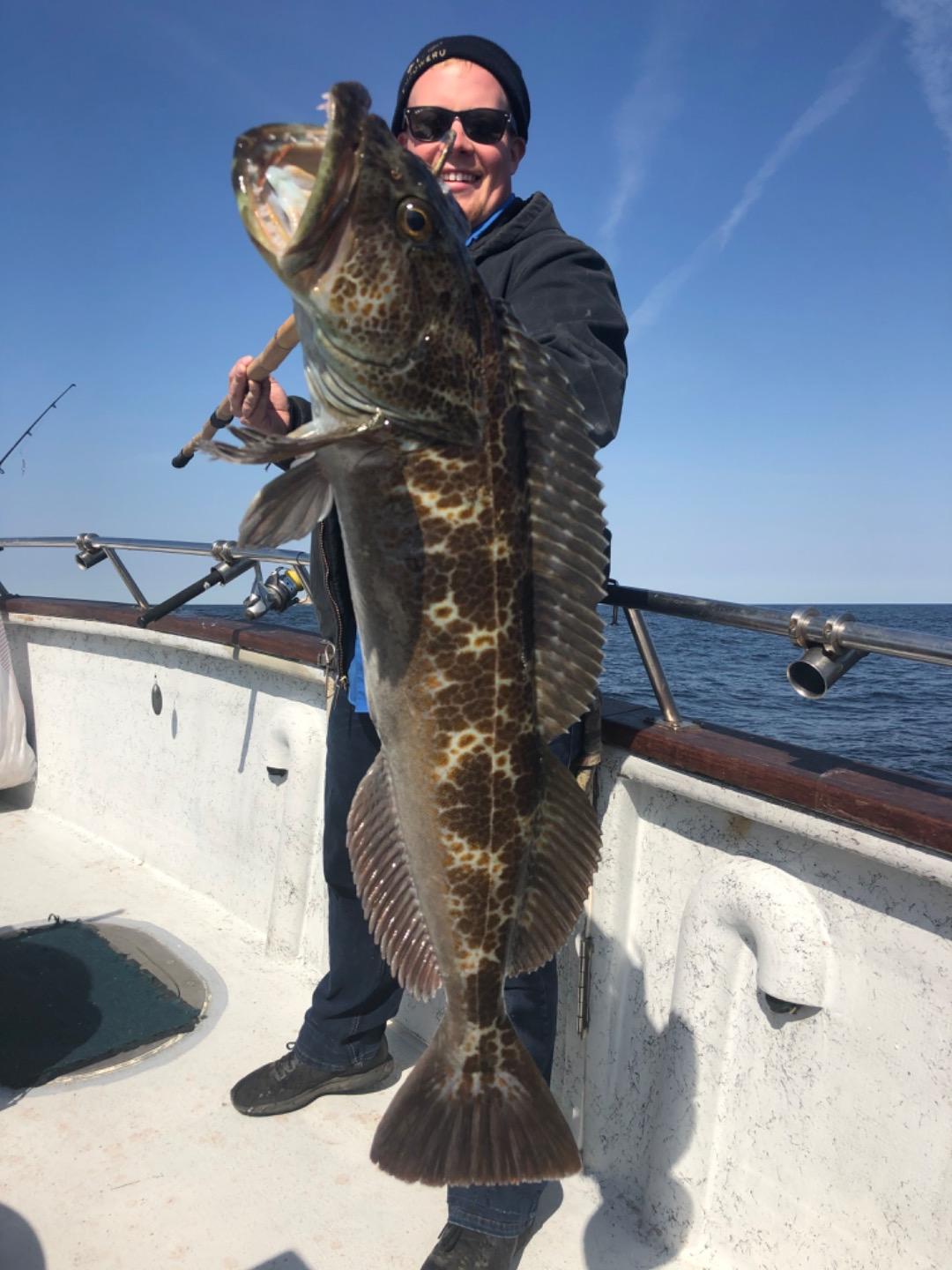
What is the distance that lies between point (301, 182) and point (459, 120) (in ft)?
3.76

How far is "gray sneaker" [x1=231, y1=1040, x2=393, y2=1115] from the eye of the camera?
10.4 ft

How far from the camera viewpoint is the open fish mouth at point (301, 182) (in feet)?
5.32

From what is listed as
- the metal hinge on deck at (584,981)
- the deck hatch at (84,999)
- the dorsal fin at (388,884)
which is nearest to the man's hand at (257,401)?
the dorsal fin at (388,884)

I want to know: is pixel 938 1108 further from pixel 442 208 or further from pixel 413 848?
pixel 442 208

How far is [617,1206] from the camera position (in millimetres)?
2834

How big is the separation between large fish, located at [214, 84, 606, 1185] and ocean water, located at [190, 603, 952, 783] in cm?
104

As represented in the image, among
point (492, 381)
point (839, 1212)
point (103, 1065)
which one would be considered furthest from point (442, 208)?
point (103, 1065)

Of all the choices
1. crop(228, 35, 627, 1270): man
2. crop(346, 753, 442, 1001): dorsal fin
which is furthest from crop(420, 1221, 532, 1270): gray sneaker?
crop(346, 753, 442, 1001): dorsal fin

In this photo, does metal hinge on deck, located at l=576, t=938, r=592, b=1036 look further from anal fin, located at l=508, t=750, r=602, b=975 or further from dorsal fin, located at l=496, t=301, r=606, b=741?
dorsal fin, located at l=496, t=301, r=606, b=741

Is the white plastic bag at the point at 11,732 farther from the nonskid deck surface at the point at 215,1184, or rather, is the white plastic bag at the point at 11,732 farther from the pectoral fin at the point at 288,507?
the pectoral fin at the point at 288,507

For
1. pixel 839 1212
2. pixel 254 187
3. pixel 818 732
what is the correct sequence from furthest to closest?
pixel 818 732 → pixel 839 1212 → pixel 254 187

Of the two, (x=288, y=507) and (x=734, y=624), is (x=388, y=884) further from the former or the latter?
(x=734, y=624)

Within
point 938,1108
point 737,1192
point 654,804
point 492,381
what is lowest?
point 737,1192

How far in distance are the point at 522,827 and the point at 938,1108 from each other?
1.28 metres
